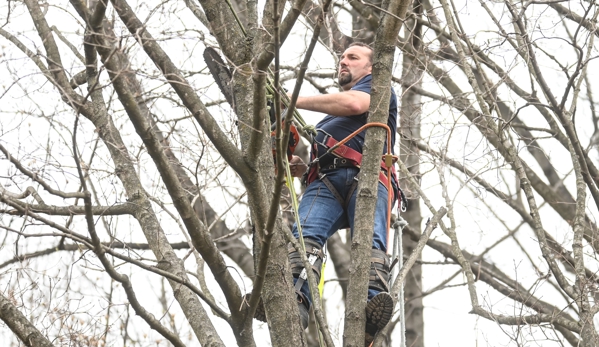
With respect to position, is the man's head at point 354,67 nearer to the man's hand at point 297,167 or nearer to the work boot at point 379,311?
the man's hand at point 297,167

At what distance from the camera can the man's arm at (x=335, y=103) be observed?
4195 millimetres

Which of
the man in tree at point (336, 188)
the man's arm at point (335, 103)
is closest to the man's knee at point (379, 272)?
the man in tree at point (336, 188)

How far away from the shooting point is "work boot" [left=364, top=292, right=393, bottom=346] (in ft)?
12.3

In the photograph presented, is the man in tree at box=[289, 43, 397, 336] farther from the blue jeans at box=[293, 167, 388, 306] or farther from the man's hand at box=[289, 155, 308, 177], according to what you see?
the man's hand at box=[289, 155, 308, 177]

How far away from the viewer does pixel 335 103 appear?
420 centimetres

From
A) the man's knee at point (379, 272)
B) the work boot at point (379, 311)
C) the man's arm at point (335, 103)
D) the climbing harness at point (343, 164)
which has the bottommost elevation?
the work boot at point (379, 311)

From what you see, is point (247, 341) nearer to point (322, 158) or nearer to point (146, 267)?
point (146, 267)

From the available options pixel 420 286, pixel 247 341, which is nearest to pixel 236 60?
pixel 247 341

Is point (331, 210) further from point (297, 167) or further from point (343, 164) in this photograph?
point (297, 167)

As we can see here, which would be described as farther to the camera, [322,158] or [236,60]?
[322,158]

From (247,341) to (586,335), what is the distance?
Answer: 2.68 m

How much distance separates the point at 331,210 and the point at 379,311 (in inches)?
29.8

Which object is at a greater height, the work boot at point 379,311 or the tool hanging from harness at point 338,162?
the tool hanging from harness at point 338,162

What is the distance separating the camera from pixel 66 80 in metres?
4.11
